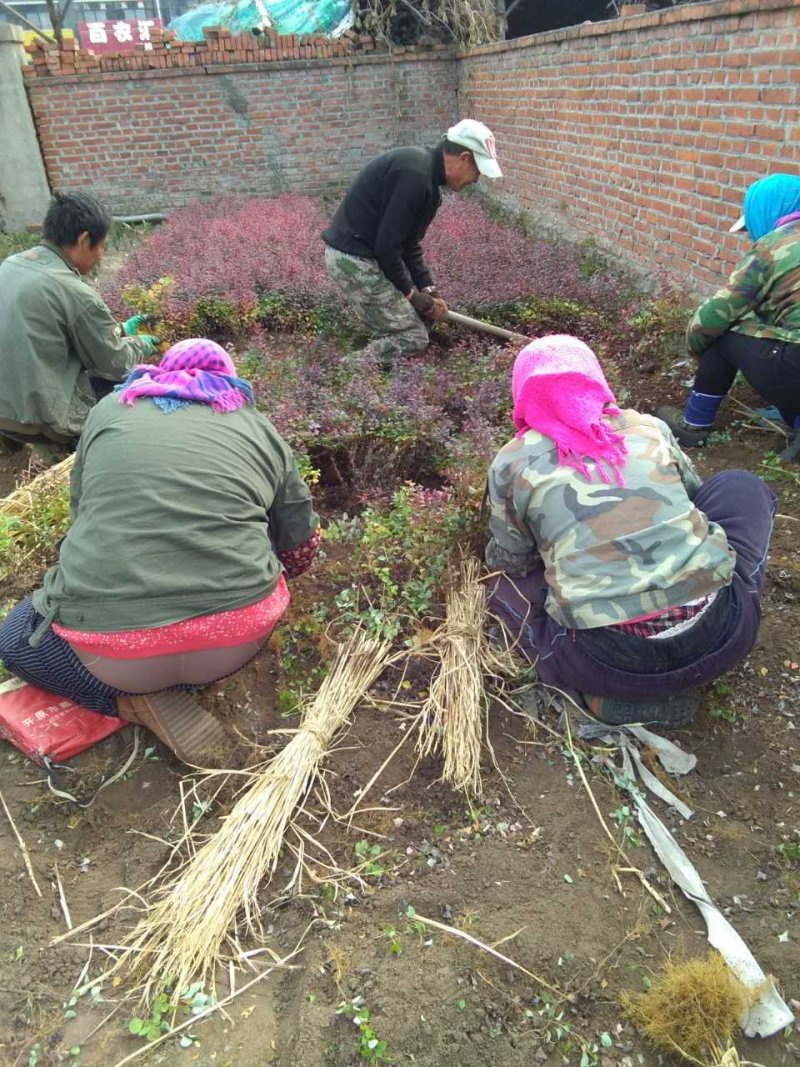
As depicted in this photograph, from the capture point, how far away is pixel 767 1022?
1597 millimetres

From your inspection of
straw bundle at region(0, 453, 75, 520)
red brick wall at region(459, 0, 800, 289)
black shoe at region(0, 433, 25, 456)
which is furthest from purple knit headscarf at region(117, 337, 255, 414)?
red brick wall at region(459, 0, 800, 289)

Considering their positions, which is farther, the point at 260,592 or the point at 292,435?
the point at 292,435

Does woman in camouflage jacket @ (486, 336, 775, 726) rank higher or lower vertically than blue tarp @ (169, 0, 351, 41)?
lower

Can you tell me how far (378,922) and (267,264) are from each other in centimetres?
579

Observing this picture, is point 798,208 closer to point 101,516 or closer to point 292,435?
point 292,435

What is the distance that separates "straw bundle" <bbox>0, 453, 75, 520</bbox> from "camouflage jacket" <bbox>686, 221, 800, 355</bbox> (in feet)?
10.3

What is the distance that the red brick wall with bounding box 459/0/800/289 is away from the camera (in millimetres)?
4121

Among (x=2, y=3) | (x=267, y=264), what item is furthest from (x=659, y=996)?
(x=2, y=3)

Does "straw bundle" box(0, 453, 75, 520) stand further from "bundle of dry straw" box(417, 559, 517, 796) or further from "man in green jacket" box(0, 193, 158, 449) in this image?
"bundle of dry straw" box(417, 559, 517, 796)

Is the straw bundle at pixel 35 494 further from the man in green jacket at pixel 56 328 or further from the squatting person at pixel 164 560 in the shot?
the squatting person at pixel 164 560

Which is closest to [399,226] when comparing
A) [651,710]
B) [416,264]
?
[416,264]

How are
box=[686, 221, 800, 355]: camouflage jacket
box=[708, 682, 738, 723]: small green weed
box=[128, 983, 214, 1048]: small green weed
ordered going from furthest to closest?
box=[686, 221, 800, 355]: camouflage jacket
box=[708, 682, 738, 723]: small green weed
box=[128, 983, 214, 1048]: small green weed

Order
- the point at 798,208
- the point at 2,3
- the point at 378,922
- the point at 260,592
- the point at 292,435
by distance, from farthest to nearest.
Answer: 1. the point at 2,3
2. the point at 292,435
3. the point at 798,208
4. the point at 260,592
5. the point at 378,922

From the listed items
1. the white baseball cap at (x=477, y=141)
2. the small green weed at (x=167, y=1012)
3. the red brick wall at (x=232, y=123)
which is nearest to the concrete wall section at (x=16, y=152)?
the red brick wall at (x=232, y=123)
